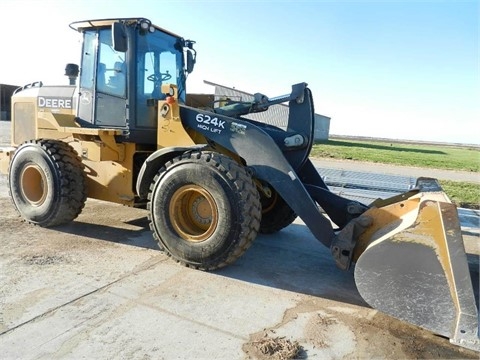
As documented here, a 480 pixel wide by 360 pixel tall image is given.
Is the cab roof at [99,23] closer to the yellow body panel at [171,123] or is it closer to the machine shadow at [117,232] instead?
the yellow body panel at [171,123]

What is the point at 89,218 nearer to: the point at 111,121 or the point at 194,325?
the point at 111,121

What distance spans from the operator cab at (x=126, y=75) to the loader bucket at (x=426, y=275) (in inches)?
130

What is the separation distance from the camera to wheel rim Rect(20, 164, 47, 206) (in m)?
5.43

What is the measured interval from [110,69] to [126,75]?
34 cm

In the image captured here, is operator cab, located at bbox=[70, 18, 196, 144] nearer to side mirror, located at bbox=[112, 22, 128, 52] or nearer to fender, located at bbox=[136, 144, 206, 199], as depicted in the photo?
side mirror, located at bbox=[112, 22, 128, 52]

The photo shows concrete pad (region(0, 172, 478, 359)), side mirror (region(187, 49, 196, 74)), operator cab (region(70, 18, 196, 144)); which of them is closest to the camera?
concrete pad (region(0, 172, 478, 359))

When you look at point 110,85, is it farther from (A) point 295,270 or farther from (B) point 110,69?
(A) point 295,270

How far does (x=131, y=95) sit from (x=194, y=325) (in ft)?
9.92

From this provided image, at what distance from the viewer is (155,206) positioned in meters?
4.34

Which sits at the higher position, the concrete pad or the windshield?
the windshield

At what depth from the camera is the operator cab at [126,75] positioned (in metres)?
4.90

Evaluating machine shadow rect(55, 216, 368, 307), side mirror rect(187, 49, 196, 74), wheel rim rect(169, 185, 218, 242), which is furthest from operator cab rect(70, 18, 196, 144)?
machine shadow rect(55, 216, 368, 307)

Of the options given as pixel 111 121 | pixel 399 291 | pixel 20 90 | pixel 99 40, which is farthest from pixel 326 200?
pixel 20 90

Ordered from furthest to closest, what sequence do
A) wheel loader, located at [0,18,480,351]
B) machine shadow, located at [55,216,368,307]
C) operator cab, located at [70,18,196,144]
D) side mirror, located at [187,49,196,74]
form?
1. side mirror, located at [187,49,196,74]
2. operator cab, located at [70,18,196,144]
3. machine shadow, located at [55,216,368,307]
4. wheel loader, located at [0,18,480,351]
